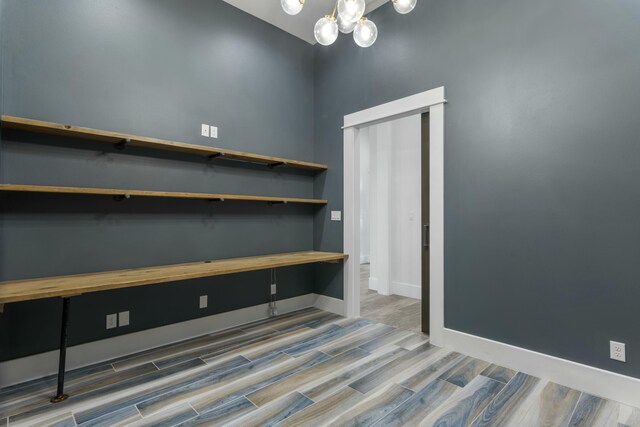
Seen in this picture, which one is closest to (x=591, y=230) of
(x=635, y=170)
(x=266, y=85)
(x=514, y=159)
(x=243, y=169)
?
(x=635, y=170)

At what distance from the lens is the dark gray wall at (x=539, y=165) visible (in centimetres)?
197

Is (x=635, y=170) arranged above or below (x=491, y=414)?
above

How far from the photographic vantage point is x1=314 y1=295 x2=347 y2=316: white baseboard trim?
12.0ft

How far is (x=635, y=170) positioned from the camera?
1914mm

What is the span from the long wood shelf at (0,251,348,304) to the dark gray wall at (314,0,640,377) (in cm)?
168

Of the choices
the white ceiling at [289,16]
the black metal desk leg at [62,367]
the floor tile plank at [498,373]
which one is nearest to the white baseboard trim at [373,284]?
the floor tile plank at [498,373]

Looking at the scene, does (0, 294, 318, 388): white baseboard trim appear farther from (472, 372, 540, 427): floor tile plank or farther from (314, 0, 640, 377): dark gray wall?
(472, 372, 540, 427): floor tile plank

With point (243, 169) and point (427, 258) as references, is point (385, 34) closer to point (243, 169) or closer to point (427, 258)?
point (243, 169)

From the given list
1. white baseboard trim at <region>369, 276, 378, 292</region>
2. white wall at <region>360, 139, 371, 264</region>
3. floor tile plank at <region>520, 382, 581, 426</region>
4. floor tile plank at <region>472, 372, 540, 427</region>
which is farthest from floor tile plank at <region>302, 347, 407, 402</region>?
white wall at <region>360, 139, 371, 264</region>

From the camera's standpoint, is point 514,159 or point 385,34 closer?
point 514,159

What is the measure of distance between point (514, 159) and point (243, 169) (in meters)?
2.47

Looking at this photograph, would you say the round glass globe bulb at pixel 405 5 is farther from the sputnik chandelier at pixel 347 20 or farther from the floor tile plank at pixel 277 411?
the floor tile plank at pixel 277 411

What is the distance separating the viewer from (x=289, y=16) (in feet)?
11.5

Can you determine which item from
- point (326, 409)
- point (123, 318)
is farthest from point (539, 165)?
point (123, 318)
